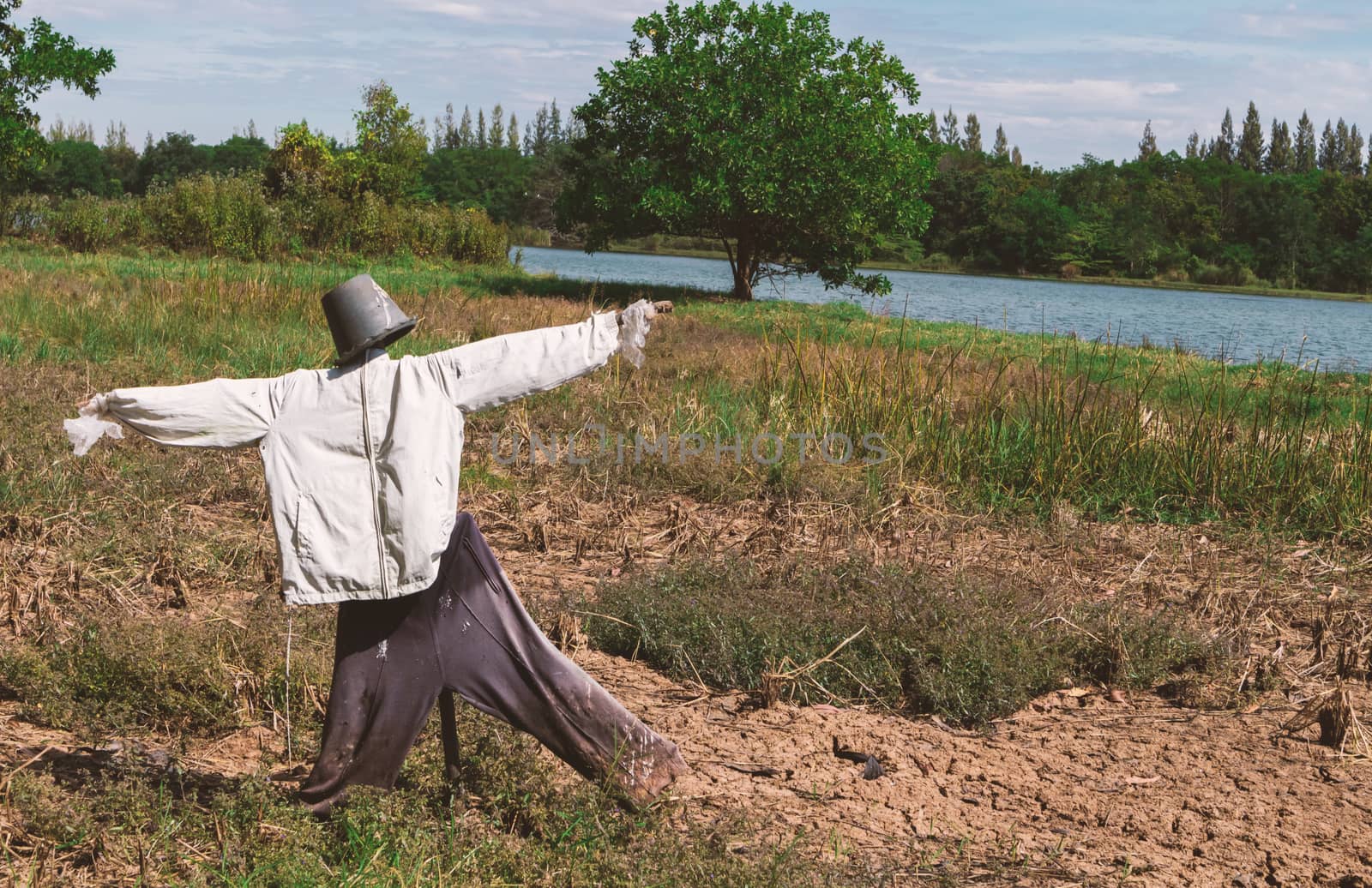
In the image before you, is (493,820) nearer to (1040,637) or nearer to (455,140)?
(1040,637)

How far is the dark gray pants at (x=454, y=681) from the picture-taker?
3025 millimetres

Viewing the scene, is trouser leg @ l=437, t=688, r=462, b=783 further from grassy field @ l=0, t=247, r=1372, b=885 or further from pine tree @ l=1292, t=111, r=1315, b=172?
pine tree @ l=1292, t=111, r=1315, b=172

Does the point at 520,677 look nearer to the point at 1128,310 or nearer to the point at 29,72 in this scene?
the point at 29,72

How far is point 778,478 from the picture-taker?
7.41 metres

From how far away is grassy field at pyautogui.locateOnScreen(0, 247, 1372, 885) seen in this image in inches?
123

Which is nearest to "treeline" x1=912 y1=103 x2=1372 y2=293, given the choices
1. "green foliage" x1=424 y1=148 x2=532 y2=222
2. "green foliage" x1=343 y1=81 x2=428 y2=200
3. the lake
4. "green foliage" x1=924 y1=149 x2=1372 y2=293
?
"green foliage" x1=924 y1=149 x2=1372 y2=293

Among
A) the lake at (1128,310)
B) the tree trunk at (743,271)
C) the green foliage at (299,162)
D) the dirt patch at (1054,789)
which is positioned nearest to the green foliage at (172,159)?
the lake at (1128,310)

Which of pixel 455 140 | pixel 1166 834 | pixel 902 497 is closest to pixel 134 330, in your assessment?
pixel 902 497

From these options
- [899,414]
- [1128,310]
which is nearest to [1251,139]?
[1128,310]

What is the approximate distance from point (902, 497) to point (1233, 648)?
99.6 inches

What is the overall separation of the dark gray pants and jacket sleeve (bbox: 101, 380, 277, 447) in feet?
1.65

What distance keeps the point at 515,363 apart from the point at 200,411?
0.75m

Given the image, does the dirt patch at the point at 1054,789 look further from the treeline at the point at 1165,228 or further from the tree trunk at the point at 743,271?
the treeline at the point at 1165,228

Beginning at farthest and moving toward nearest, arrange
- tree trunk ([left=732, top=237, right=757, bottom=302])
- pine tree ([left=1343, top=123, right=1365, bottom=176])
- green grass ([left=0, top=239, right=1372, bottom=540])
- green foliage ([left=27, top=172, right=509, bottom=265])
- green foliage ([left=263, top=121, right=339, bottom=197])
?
1. pine tree ([left=1343, top=123, right=1365, bottom=176])
2. green foliage ([left=263, top=121, right=339, bottom=197])
3. green foliage ([left=27, top=172, right=509, bottom=265])
4. tree trunk ([left=732, top=237, right=757, bottom=302])
5. green grass ([left=0, top=239, right=1372, bottom=540])
